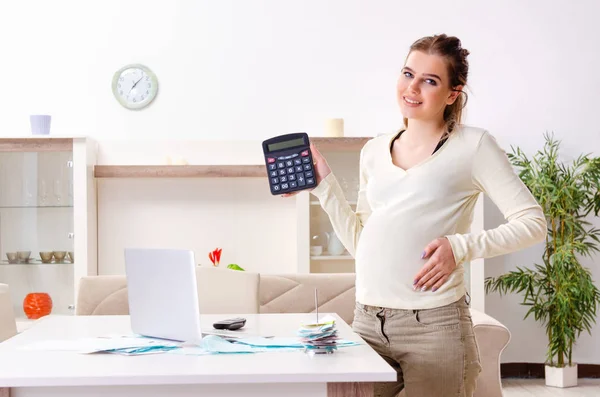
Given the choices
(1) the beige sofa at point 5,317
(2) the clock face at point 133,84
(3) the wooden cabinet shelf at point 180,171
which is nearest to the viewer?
(1) the beige sofa at point 5,317

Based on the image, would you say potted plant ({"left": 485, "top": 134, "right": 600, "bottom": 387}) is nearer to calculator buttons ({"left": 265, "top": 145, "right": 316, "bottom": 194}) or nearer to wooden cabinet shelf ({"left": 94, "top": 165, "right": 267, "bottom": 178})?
wooden cabinet shelf ({"left": 94, "top": 165, "right": 267, "bottom": 178})

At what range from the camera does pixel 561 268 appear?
4.77 meters

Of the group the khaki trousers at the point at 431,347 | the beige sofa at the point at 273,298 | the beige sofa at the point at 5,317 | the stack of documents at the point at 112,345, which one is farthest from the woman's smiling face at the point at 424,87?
the beige sofa at the point at 5,317

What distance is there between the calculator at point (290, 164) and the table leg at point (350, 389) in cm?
52

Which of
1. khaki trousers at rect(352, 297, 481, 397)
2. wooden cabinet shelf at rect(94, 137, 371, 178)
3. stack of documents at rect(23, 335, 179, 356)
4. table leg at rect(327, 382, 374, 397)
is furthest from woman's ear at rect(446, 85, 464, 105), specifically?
wooden cabinet shelf at rect(94, 137, 371, 178)

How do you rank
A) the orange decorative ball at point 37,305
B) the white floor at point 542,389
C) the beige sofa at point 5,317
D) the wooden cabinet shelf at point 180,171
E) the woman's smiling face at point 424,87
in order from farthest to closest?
the wooden cabinet shelf at point 180,171 < the orange decorative ball at point 37,305 < the white floor at point 542,389 < the beige sofa at point 5,317 < the woman's smiling face at point 424,87

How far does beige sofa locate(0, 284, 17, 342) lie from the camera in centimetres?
283

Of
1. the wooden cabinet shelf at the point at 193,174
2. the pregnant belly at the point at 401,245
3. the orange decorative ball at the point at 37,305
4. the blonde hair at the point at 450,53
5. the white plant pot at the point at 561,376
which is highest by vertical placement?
the blonde hair at the point at 450,53

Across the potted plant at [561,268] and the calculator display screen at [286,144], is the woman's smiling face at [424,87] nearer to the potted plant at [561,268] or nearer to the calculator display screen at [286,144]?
the calculator display screen at [286,144]

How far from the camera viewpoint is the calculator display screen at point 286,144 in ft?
6.59

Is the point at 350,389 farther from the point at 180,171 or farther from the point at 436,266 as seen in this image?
the point at 180,171

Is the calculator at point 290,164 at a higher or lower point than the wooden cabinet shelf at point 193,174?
lower

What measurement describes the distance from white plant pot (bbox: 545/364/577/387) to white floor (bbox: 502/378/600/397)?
44 millimetres

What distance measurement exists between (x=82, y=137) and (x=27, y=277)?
2.79 feet
